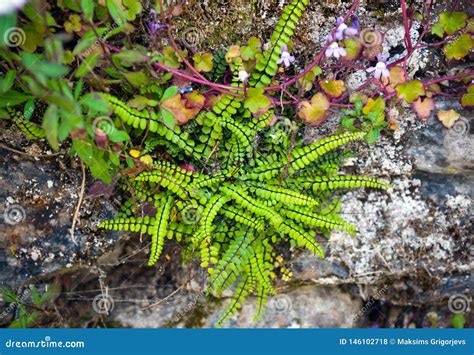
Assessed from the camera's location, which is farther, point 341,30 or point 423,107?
point 423,107

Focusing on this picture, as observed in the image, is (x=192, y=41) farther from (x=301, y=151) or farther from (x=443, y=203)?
(x=443, y=203)

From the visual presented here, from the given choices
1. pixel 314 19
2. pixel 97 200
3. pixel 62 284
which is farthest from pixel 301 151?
pixel 62 284

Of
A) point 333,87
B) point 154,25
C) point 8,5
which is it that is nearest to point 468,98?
point 333,87

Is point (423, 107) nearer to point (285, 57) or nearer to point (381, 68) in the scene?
point (381, 68)

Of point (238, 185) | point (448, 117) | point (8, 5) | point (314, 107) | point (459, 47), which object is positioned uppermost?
point (459, 47)

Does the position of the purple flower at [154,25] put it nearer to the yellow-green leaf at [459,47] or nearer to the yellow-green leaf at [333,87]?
the yellow-green leaf at [333,87]

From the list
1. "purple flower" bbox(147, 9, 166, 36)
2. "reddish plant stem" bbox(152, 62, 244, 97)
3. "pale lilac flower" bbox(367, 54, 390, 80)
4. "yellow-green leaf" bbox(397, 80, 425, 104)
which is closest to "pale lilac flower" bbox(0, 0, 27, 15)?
"purple flower" bbox(147, 9, 166, 36)

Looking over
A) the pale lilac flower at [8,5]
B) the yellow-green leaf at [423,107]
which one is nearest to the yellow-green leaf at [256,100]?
the yellow-green leaf at [423,107]
